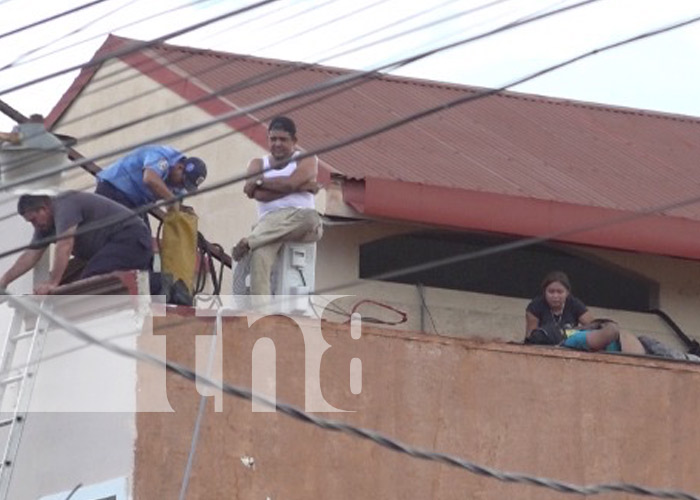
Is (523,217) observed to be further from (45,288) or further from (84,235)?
(45,288)

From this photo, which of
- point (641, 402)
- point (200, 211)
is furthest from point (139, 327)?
point (200, 211)

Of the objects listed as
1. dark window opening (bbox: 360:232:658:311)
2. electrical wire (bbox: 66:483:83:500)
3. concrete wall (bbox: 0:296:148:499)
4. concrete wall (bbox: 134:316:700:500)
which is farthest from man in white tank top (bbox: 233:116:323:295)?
dark window opening (bbox: 360:232:658:311)

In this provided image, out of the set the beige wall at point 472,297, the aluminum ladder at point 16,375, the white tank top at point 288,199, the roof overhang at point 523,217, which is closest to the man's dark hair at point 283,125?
the white tank top at point 288,199

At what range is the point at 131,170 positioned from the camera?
13055mm

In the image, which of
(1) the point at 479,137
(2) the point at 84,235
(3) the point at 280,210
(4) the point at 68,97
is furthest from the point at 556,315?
(4) the point at 68,97

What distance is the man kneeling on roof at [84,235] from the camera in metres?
12.4

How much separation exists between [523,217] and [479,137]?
221 cm

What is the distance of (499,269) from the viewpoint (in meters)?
16.7

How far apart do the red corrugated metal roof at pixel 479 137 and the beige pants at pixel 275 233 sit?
6.76 feet

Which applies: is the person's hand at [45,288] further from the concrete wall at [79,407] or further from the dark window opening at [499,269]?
the dark window opening at [499,269]

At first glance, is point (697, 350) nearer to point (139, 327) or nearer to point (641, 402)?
point (641, 402)

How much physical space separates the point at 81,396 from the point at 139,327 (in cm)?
56

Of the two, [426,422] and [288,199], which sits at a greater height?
[288,199]

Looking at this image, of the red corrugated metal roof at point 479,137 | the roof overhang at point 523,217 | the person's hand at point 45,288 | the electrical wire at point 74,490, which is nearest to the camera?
the electrical wire at point 74,490
